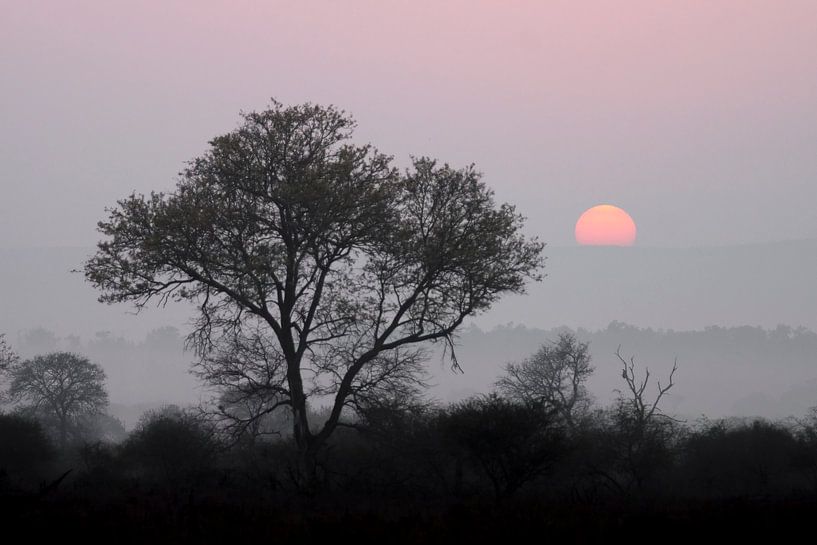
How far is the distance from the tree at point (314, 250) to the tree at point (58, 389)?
53.6 metres

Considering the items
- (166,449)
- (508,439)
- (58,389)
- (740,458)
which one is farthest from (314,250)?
(58,389)

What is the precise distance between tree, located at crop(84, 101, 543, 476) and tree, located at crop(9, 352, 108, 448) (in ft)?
176

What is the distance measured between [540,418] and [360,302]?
811 cm

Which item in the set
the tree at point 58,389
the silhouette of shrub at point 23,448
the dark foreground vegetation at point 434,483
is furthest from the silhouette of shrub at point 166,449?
the tree at point 58,389

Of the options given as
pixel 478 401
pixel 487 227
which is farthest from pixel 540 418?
pixel 487 227

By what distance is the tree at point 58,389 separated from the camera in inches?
3046

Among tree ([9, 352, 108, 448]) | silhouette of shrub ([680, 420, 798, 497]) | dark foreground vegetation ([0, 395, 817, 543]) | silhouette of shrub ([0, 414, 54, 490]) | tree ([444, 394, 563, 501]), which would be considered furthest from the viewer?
tree ([9, 352, 108, 448])

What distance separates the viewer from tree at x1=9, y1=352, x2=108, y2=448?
77375 millimetres

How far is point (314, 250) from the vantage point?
29.9m

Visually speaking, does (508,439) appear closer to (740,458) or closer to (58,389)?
(740,458)

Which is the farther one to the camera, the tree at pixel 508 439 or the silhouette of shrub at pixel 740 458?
the silhouette of shrub at pixel 740 458

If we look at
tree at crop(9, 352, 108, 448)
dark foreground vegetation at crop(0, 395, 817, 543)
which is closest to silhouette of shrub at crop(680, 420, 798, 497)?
dark foreground vegetation at crop(0, 395, 817, 543)

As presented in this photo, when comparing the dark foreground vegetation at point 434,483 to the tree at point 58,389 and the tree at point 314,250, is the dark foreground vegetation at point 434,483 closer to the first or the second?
the tree at point 314,250

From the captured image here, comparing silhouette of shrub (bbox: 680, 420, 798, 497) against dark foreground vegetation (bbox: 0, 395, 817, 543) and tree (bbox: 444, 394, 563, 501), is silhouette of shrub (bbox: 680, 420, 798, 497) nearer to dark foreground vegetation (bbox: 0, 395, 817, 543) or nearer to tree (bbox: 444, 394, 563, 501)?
dark foreground vegetation (bbox: 0, 395, 817, 543)
